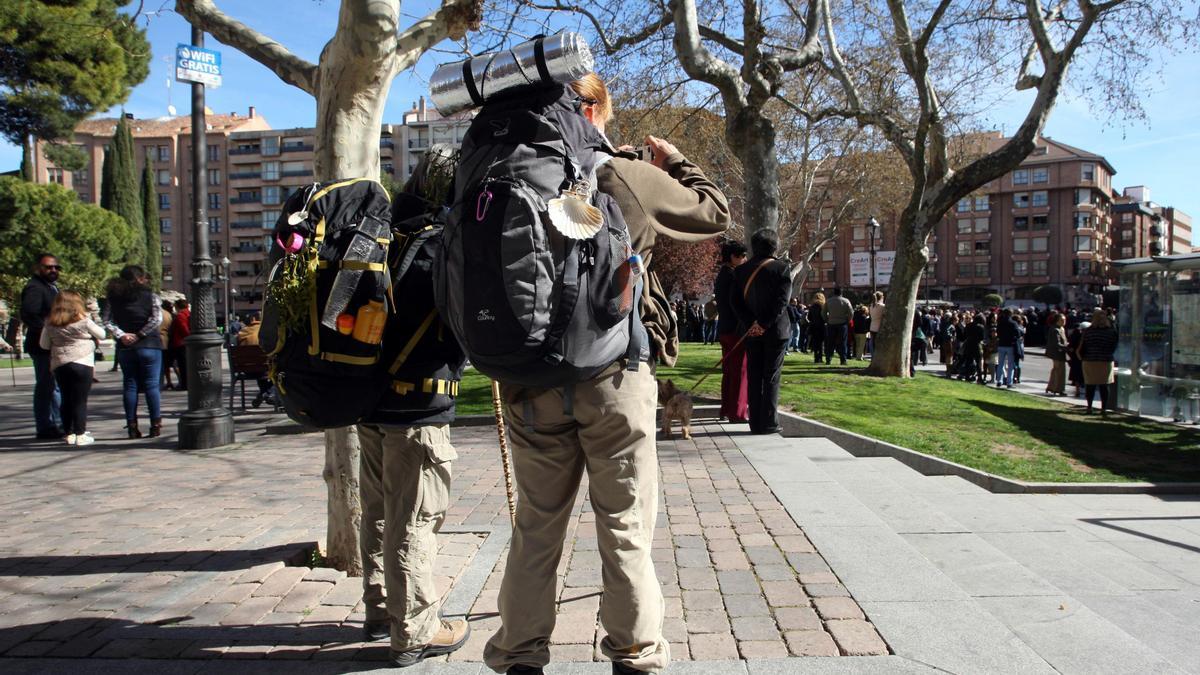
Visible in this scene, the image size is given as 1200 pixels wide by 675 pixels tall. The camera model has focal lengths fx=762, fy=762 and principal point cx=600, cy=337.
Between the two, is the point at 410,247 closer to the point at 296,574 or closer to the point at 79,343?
the point at 296,574

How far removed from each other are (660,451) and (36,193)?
34.8 metres

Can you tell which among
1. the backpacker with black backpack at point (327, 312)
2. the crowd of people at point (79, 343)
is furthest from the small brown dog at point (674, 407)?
the crowd of people at point (79, 343)

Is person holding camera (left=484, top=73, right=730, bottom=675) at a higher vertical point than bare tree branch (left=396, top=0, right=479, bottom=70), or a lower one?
lower

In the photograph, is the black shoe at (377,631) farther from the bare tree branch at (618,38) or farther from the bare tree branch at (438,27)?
the bare tree branch at (618,38)

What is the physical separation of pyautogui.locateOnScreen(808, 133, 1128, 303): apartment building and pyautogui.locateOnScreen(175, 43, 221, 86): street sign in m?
77.6

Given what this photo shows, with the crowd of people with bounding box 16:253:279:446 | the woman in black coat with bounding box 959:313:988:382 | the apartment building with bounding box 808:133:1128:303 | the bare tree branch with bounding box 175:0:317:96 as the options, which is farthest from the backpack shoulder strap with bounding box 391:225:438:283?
the apartment building with bounding box 808:133:1128:303

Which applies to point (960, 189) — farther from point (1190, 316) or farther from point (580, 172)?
point (580, 172)

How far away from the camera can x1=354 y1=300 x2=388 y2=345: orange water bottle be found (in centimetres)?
253

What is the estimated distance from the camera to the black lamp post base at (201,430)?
26.3 feet

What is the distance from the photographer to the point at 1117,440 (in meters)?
10.6

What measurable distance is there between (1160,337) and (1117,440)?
3009mm

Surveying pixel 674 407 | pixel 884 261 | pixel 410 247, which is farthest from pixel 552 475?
pixel 884 261

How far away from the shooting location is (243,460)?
736 centimetres

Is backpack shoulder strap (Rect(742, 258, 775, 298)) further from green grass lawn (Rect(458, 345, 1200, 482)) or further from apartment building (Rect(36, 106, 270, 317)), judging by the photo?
apartment building (Rect(36, 106, 270, 317))
